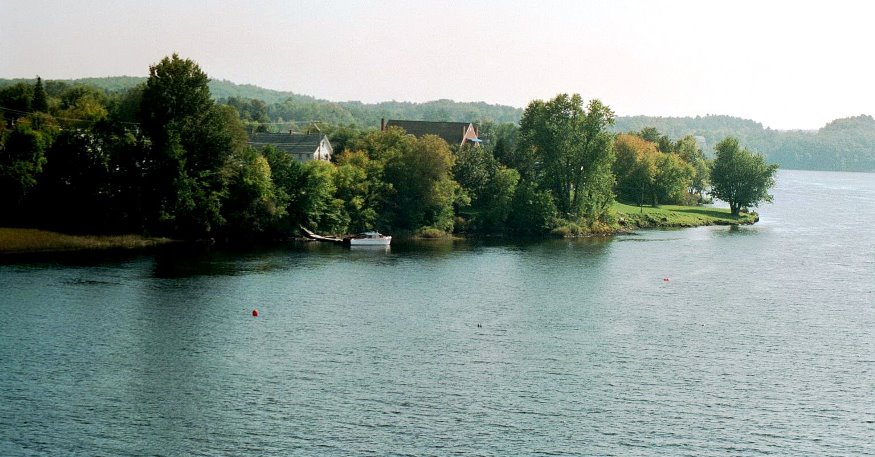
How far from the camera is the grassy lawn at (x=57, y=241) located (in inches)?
3686

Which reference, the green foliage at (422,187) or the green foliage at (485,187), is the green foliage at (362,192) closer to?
the green foliage at (422,187)

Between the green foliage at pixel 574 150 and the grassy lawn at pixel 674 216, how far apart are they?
40.1 ft

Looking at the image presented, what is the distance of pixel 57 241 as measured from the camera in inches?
3814

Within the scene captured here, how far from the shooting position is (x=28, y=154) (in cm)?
10175

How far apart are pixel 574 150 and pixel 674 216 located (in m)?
29.5

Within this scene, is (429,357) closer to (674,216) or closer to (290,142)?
(290,142)

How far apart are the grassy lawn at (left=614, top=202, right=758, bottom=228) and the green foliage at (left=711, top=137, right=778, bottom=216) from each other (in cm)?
295

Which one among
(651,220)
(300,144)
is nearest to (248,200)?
(300,144)

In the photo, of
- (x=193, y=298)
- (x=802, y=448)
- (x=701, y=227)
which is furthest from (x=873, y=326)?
(x=701, y=227)

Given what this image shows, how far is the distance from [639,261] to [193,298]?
162ft

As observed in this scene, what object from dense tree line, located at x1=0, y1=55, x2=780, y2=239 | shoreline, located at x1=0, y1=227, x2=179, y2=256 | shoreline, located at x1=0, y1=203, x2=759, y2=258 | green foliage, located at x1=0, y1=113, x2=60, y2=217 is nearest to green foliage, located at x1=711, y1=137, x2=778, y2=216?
shoreline, located at x1=0, y1=203, x2=759, y2=258

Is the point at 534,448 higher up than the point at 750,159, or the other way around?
the point at 750,159

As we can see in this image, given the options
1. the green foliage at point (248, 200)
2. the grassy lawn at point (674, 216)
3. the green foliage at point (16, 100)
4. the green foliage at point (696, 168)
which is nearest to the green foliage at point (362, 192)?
the green foliage at point (248, 200)

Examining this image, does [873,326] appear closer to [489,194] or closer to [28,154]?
[489,194]
